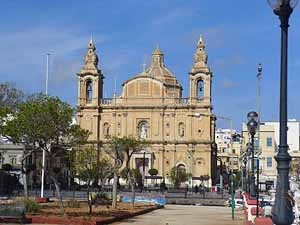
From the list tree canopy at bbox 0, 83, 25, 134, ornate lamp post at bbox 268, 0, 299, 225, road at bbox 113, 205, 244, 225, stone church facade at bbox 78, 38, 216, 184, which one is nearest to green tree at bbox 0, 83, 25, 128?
tree canopy at bbox 0, 83, 25, 134

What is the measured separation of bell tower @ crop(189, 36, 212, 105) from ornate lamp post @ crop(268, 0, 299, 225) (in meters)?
94.1

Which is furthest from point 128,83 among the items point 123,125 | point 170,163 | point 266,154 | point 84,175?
point 84,175

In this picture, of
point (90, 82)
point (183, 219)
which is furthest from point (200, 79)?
point (183, 219)

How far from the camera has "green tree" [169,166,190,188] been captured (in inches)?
3855

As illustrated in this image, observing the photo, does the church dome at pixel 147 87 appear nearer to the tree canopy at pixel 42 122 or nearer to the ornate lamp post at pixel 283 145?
the tree canopy at pixel 42 122

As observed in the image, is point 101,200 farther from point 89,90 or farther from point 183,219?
point 89,90

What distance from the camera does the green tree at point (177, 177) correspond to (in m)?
97.9

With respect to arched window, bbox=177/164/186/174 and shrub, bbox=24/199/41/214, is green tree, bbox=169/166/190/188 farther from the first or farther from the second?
shrub, bbox=24/199/41/214

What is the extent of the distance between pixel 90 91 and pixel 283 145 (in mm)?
101924

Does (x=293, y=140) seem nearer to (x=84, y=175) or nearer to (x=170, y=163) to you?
(x=170, y=163)

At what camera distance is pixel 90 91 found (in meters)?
113

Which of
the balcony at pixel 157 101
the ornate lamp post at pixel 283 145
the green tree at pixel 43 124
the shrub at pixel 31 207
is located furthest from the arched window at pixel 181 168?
the ornate lamp post at pixel 283 145

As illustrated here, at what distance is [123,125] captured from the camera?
357ft

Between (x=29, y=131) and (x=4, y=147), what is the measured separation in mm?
60560
